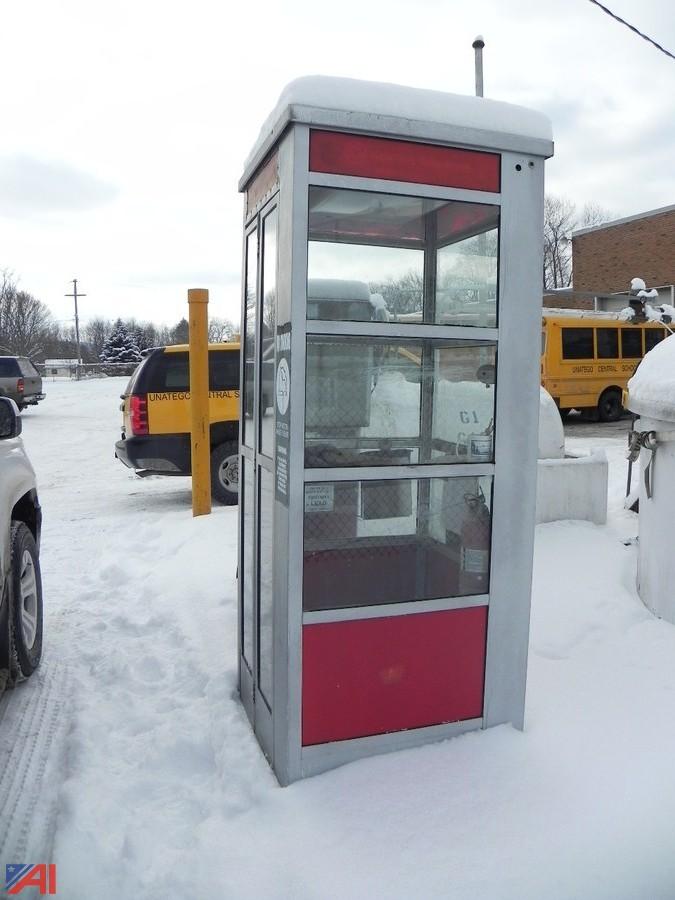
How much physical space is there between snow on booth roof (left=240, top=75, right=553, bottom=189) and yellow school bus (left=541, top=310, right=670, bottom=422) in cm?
1588

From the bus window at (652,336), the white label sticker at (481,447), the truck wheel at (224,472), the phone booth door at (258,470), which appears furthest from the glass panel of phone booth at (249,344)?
the bus window at (652,336)

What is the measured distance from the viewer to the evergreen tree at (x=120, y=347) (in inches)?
3157

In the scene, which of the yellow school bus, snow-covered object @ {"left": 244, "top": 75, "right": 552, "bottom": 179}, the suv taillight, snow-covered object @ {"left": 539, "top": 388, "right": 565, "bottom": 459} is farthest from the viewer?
the yellow school bus

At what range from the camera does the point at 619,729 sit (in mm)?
3338

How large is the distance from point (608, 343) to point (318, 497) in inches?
697

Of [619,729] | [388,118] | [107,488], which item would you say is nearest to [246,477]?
[388,118]

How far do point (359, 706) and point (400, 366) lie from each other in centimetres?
150

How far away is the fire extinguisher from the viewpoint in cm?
318

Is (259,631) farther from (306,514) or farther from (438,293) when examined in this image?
(438,293)

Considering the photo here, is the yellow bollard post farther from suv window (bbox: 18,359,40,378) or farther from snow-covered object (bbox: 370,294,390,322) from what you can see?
suv window (bbox: 18,359,40,378)

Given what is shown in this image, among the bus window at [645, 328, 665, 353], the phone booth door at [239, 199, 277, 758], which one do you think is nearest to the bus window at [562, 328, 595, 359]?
the bus window at [645, 328, 665, 353]

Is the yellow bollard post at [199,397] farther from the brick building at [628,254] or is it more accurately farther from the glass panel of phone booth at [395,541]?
the brick building at [628,254]

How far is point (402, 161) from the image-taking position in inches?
111

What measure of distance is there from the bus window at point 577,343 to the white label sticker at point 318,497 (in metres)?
16.6
